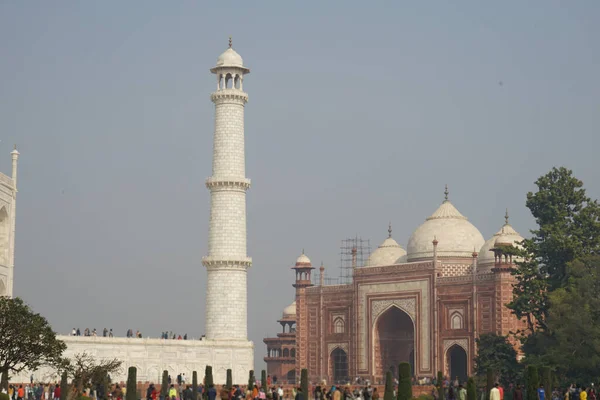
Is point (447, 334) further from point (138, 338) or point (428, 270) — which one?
point (138, 338)

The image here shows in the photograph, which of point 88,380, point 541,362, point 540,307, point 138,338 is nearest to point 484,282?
point 540,307

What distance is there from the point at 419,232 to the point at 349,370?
8520 mm

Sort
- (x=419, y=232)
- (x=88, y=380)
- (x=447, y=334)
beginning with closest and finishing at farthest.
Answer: (x=88, y=380), (x=447, y=334), (x=419, y=232)

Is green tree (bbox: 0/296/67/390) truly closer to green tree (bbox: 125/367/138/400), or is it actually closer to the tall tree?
green tree (bbox: 125/367/138/400)

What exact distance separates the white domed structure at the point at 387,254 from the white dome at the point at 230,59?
15760 millimetres

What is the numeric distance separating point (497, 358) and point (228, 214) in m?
14.8

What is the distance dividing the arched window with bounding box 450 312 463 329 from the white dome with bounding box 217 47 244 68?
1663 centimetres

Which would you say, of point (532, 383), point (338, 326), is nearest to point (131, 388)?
point (532, 383)

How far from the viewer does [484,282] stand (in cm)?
5834

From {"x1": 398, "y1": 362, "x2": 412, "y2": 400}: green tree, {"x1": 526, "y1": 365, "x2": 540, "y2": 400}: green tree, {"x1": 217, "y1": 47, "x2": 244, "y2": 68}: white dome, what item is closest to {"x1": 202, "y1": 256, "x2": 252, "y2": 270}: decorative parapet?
{"x1": 217, "y1": 47, "x2": 244, "y2": 68}: white dome

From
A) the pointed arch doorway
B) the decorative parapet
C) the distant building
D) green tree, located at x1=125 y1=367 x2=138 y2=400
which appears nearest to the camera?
green tree, located at x1=125 y1=367 x2=138 y2=400

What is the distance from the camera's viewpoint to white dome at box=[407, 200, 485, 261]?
207 feet

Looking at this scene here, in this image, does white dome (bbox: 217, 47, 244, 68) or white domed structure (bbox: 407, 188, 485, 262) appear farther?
white domed structure (bbox: 407, 188, 485, 262)

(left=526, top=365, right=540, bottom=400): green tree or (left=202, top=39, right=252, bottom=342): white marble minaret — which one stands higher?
(left=202, top=39, right=252, bottom=342): white marble minaret
